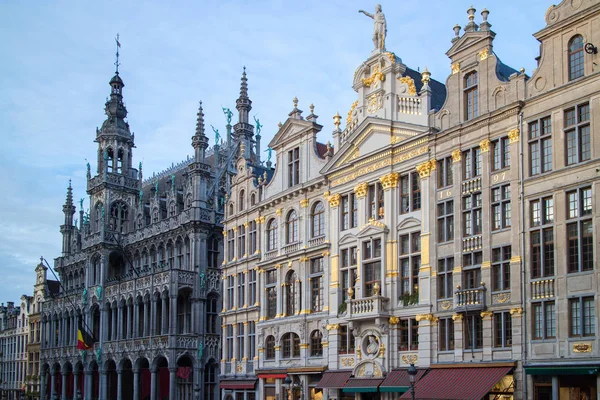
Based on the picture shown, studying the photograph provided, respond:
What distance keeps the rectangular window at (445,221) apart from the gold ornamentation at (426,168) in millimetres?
1721

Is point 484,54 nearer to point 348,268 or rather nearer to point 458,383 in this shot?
point 348,268

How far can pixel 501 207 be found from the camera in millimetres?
35188

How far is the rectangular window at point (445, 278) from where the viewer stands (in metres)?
37.2

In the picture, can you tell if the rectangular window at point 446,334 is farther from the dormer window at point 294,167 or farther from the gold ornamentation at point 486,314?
the dormer window at point 294,167

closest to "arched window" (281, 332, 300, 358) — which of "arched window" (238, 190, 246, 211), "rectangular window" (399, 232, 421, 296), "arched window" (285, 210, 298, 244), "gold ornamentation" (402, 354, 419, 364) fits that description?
"arched window" (285, 210, 298, 244)

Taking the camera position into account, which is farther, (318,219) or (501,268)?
(318,219)

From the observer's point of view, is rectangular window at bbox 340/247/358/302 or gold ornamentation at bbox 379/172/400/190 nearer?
gold ornamentation at bbox 379/172/400/190

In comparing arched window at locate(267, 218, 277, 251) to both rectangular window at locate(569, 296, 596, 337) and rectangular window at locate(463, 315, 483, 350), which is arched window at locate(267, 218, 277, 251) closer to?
rectangular window at locate(463, 315, 483, 350)

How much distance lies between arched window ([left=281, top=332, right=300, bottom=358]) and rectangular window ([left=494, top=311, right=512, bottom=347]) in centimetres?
1555

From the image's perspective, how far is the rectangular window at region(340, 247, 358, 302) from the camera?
142ft

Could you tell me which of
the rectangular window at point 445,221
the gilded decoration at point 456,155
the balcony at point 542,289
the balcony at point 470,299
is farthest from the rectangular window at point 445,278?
the balcony at point 542,289

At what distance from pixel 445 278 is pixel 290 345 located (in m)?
13.6

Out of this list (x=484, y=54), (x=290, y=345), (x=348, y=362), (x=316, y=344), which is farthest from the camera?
(x=290, y=345)

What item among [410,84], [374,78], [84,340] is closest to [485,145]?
[410,84]
